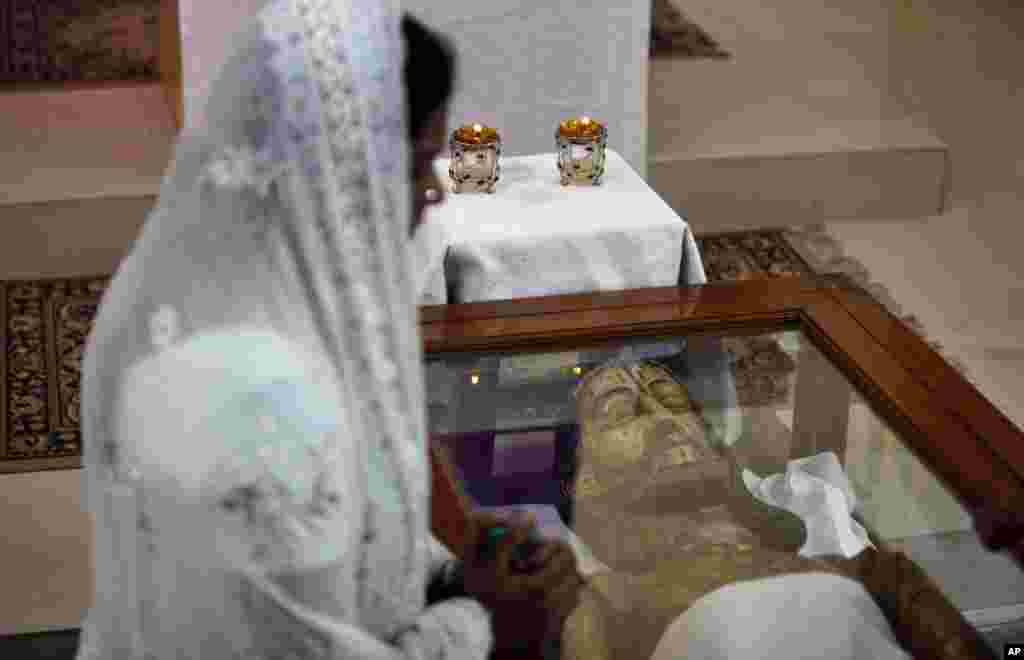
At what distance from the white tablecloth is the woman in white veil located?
5.22ft

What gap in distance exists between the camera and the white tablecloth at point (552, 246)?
299cm

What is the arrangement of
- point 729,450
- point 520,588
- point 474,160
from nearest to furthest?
point 520,588
point 729,450
point 474,160

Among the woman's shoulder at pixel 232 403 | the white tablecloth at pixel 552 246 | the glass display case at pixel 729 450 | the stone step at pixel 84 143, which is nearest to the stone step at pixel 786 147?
the stone step at pixel 84 143

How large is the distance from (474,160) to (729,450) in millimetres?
1029

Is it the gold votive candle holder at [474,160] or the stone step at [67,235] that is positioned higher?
the gold votive candle holder at [474,160]

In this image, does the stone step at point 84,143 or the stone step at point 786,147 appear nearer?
the stone step at point 84,143

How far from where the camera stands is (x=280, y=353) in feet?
4.11

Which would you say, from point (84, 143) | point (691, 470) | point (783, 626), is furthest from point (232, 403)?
point (84, 143)

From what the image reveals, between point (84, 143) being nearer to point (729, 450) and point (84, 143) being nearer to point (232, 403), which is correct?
point (729, 450)

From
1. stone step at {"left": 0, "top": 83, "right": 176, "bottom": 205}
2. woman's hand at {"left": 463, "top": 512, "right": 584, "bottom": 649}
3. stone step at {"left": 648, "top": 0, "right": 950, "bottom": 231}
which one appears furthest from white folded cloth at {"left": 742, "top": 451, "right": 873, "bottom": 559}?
stone step at {"left": 0, "top": 83, "right": 176, "bottom": 205}

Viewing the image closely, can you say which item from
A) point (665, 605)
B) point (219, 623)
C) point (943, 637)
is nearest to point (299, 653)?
point (219, 623)

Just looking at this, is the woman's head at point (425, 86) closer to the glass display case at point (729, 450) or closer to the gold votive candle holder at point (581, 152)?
the glass display case at point (729, 450)

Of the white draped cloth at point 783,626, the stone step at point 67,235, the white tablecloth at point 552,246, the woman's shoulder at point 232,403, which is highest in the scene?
the woman's shoulder at point 232,403

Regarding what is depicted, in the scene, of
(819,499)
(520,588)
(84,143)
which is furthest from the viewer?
(84,143)
